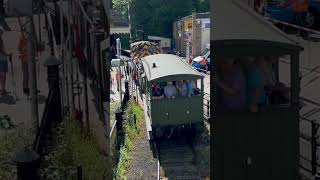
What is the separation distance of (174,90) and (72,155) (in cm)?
650

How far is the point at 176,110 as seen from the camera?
12.6 metres

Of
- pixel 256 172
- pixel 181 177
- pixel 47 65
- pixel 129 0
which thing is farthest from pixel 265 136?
pixel 129 0

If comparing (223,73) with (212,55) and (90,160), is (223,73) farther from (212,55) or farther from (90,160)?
(90,160)

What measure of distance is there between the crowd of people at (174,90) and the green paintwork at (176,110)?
0.14 m

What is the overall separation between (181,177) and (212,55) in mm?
4489

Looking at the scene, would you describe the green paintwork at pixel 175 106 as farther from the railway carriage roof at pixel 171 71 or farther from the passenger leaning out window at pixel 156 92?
the passenger leaning out window at pixel 156 92

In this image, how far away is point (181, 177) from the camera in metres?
10.0

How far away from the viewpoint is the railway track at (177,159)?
33.3ft

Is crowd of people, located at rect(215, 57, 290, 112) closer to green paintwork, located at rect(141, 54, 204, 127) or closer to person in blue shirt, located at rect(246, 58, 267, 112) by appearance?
person in blue shirt, located at rect(246, 58, 267, 112)

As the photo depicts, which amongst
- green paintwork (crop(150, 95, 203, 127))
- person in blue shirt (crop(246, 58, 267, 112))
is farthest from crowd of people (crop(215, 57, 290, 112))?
green paintwork (crop(150, 95, 203, 127))

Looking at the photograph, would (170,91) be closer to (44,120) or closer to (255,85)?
(255,85)

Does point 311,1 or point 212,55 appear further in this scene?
point 311,1

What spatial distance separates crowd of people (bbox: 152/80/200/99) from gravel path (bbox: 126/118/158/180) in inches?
52.5

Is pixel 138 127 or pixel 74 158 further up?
pixel 74 158
